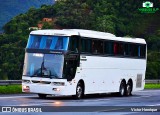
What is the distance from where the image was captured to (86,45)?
96.1ft

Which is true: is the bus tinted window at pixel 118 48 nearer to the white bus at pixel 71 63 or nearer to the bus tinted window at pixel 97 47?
the white bus at pixel 71 63

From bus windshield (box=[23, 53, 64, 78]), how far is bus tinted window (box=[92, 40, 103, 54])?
3.34 meters

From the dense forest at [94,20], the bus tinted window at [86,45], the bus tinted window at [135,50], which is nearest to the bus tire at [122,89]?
the bus tinted window at [135,50]

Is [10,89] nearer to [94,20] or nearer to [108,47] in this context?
[108,47]

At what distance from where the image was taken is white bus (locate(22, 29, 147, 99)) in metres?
27.1

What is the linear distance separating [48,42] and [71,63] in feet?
4.89

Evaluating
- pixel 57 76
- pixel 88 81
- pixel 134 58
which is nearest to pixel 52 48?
pixel 57 76

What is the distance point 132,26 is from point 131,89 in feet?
349

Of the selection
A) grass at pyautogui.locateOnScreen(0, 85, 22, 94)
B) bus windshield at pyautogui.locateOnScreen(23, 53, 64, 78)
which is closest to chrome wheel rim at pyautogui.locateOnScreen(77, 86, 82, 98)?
Answer: bus windshield at pyautogui.locateOnScreen(23, 53, 64, 78)

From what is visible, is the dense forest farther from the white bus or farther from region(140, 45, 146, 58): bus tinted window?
the white bus

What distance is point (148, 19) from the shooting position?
147 m

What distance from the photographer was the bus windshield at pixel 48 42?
90.4ft

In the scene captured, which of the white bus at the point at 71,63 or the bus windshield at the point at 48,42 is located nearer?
the white bus at the point at 71,63

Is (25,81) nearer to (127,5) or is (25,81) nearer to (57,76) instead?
(57,76)
